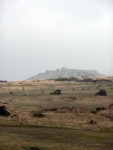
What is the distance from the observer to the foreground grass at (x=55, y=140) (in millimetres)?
21219

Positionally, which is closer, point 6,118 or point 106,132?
point 106,132

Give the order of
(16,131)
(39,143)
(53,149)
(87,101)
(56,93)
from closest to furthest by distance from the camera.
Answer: (53,149), (39,143), (16,131), (87,101), (56,93)

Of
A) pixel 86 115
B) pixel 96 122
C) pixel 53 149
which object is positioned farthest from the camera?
pixel 86 115

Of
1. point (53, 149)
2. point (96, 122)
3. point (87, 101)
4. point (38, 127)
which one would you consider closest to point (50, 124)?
point (38, 127)

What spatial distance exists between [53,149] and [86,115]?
19.3 m

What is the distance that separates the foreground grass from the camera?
21.2 m

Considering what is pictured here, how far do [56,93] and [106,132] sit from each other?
4889cm

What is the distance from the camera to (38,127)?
31969 millimetres

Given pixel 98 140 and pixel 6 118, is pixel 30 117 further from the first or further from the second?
pixel 98 140

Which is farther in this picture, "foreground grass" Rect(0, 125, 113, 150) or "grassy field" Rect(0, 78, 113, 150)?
"grassy field" Rect(0, 78, 113, 150)

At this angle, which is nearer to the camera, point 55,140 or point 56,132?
point 55,140

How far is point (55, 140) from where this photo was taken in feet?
79.4

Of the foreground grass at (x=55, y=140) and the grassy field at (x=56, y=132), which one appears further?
the grassy field at (x=56, y=132)

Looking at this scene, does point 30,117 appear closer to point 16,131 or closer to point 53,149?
point 16,131
